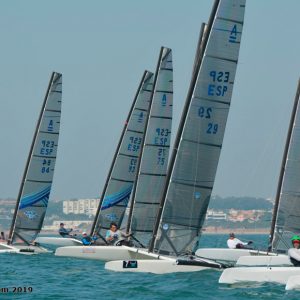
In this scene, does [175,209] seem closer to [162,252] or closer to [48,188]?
[162,252]

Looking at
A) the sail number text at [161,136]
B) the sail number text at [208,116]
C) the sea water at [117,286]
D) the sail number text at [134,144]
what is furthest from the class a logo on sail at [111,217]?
the sail number text at [208,116]

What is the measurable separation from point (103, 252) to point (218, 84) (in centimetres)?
631

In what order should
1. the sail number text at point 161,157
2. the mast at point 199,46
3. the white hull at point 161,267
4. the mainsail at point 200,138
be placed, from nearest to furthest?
the white hull at point 161,267 → the mainsail at point 200,138 → the mast at point 199,46 → the sail number text at point 161,157

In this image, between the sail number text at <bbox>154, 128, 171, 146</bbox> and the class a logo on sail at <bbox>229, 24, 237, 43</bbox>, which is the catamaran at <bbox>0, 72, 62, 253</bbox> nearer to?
the sail number text at <bbox>154, 128, 171, 146</bbox>

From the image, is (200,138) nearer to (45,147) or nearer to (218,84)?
(218,84)

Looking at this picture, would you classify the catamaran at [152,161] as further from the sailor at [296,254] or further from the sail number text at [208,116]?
the sailor at [296,254]

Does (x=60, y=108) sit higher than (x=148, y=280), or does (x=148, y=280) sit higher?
(x=60, y=108)

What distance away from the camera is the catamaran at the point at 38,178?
35.1m

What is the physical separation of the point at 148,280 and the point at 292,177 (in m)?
7.72

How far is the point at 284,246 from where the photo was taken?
28.8 meters

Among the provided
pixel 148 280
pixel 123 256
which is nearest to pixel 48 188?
pixel 123 256

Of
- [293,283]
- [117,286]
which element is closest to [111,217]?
[117,286]

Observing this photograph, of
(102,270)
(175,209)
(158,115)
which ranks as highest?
(158,115)

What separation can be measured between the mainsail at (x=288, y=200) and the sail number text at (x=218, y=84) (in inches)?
174
